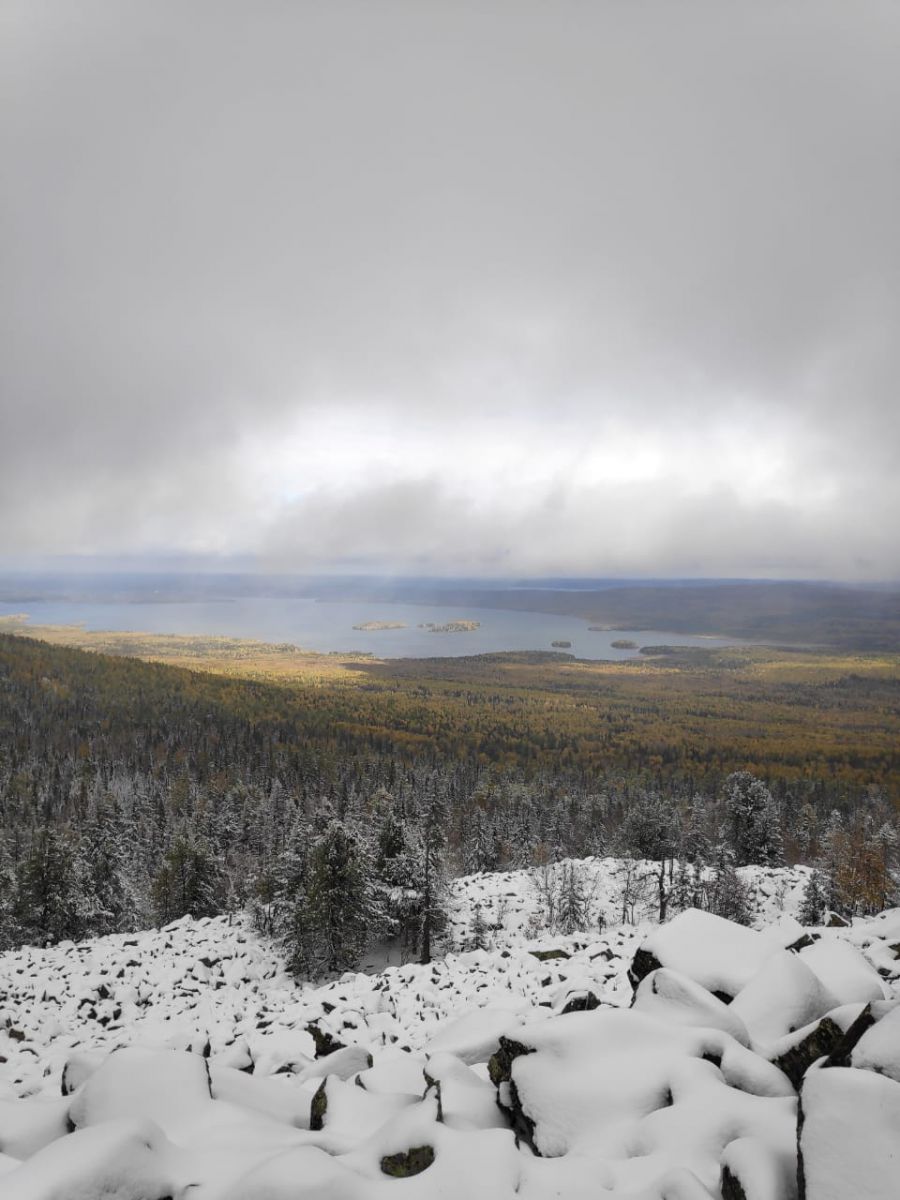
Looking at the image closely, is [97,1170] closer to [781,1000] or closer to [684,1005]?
[684,1005]

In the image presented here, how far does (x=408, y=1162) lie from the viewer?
561 cm

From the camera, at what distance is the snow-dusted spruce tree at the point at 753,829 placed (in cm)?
4212

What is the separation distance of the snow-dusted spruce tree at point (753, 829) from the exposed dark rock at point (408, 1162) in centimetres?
4562

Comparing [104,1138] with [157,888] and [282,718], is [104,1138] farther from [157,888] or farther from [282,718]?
[282,718]

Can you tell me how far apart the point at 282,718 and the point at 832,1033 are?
131 meters

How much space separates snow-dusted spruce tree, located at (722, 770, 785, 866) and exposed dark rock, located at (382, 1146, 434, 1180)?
4562cm

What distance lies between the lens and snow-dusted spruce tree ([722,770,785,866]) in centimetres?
4212

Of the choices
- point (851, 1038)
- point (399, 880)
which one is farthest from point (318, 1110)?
point (399, 880)

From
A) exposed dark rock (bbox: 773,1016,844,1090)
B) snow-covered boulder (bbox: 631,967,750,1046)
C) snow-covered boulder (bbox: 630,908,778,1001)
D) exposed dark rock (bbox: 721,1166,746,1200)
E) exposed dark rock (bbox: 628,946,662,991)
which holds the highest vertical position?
exposed dark rock (bbox: 721,1166,746,1200)

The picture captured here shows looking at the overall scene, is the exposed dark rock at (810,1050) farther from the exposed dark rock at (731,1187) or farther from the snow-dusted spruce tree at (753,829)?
the snow-dusted spruce tree at (753,829)

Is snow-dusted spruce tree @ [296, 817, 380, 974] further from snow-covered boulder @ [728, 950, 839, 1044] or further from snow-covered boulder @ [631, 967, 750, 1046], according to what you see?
snow-covered boulder @ [728, 950, 839, 1044]

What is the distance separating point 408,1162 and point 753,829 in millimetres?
46453

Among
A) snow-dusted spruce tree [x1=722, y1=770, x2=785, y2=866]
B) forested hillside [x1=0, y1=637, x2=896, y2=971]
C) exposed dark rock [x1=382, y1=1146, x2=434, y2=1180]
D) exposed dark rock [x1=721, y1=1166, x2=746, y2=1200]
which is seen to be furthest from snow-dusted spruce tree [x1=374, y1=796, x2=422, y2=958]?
snow-dusted spruce tree [x1=722, y1=770, x2=785, y2=866]

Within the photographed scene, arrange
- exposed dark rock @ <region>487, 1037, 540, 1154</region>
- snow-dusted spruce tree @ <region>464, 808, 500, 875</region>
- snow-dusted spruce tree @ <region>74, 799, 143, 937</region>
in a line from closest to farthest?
exposed dark rock @ <region>487, 1037, 540, 1154</region>, snow-dusted spruce tree @ <region>74, 799, 143, 937</region>, snow-dusted spruce tree @ <region>464, 808, 500, 875</region>
